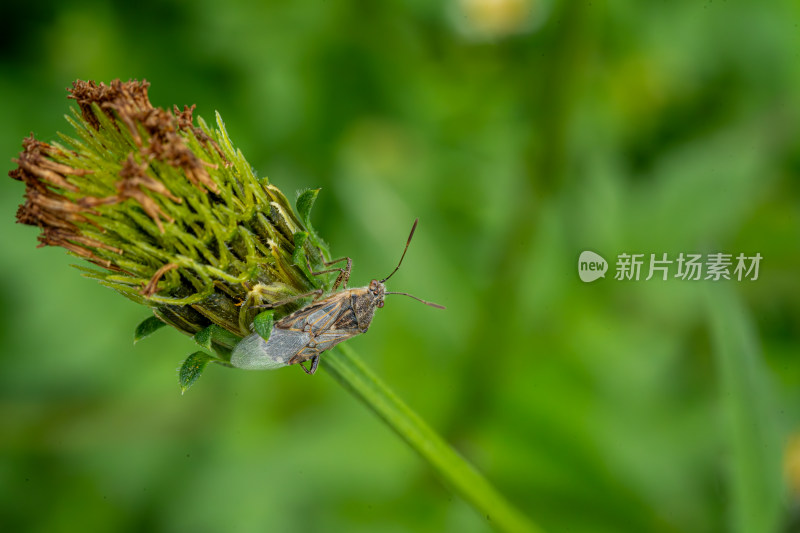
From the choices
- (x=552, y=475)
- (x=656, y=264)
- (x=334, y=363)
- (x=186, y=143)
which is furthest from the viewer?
(x=656, y=264)

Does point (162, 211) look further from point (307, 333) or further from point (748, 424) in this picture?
point (748, 424)

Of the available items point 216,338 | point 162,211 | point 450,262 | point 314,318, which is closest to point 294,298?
point 314,318

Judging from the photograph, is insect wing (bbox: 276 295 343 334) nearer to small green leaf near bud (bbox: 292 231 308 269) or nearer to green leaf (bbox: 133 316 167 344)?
small green leaf near bud (bbox: 292 231 308 269)

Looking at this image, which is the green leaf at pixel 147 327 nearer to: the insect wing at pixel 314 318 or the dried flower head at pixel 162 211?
the dried flower head at pixel 162 211

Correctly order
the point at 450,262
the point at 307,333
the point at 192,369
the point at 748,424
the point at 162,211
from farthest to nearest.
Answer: the point at 450,262 → the point at 748,424 → the point at 307,333 → the point at 192,369 → the point at 162,211

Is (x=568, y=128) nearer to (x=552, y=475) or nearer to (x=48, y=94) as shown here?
(x=552, y=475)

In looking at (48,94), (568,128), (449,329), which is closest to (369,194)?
(449,329)
